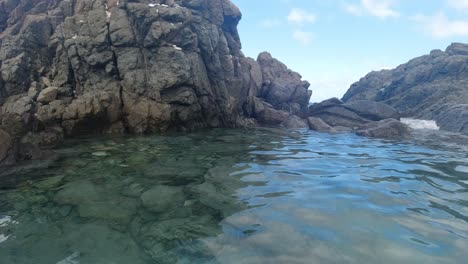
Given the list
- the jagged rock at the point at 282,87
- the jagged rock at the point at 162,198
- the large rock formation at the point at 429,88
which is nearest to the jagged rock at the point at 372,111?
the large rock formation at the point at 429,88

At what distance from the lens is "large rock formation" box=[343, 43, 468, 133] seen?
3467 centimetres

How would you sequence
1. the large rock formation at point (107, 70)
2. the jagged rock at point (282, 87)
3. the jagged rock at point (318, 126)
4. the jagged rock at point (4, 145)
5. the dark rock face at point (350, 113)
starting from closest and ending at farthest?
the jagged rock at point (4, 145)
the large rock formation at point (107, 70)
the jagged rock at point (318, 126)
the dark rock face at point (350, 113)
the jagged rock at point (282, 87)

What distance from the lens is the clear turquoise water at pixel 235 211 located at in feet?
19.3

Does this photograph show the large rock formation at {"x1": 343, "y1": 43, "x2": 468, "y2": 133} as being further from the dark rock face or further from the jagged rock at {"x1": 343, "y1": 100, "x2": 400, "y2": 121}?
the dark rock face

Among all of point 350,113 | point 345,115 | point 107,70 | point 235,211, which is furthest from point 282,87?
point 235,211

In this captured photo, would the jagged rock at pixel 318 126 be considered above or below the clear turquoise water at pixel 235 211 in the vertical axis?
above

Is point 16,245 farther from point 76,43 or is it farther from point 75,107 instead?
point 76,43

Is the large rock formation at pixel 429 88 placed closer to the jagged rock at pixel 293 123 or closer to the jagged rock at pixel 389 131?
the jagged rock at pixel 389 131

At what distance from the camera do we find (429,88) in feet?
152

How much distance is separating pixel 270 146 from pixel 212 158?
471cm

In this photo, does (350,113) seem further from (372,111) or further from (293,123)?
(293,123)

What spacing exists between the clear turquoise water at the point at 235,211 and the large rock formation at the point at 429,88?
24550 mm

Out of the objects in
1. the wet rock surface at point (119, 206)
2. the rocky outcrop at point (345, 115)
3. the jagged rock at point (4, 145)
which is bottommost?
the wet rock surface at point (119, 206)

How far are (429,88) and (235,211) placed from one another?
47881 mm
